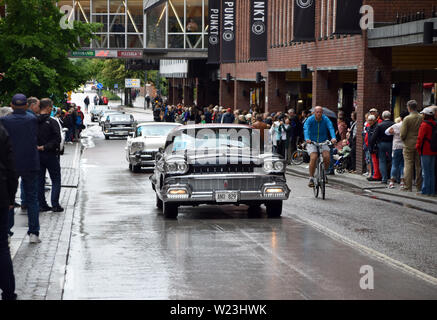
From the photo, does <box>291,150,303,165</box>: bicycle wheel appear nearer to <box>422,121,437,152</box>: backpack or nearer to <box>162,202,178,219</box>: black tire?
<box>422,121,437,152</box>: backpack

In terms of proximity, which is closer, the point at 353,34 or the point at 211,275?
the point at 211,275

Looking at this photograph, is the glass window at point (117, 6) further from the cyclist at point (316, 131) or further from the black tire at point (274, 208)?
the black tire at point (274, 208)

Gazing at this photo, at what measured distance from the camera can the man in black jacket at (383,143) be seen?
2103 centimetres

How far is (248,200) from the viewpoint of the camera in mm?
13875

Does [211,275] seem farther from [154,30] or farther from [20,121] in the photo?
[154,30]

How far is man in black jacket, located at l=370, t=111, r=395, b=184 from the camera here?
21031 millimetres

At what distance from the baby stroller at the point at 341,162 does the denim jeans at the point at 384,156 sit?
3.69 metres

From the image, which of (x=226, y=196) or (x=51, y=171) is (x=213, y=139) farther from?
(x=51, y=171)

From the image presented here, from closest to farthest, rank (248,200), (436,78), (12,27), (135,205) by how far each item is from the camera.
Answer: (248,200) < (135,205) < (12,27) < (436,78)

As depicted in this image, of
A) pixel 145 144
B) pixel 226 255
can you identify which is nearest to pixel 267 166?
pixel 226 255

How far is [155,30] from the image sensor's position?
61.2m

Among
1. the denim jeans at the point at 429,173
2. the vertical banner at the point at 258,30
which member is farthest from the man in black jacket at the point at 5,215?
the vertical banner at the point at 258,30

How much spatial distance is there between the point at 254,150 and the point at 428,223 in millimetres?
3102

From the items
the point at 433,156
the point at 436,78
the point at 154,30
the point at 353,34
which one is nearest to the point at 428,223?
the point at 433,156
